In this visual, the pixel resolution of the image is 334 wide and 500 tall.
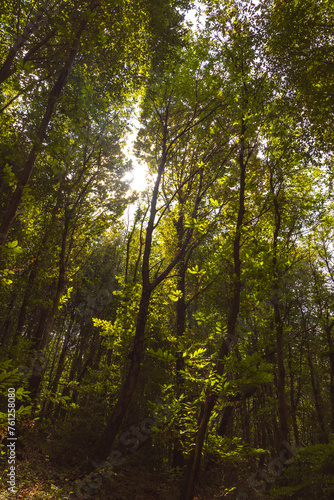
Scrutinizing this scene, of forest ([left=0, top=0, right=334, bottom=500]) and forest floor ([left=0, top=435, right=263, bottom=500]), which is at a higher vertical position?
forest ([left=0, top=0, right=334, bottom=500])

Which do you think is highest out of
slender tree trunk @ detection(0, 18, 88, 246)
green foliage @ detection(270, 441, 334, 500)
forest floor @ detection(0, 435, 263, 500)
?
slender tree trunk @ detection(0, 18, 88, 246)

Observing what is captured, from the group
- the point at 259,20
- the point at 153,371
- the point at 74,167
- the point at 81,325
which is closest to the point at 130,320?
the point at 153,371

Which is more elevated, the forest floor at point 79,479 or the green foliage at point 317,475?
the green foliage at point 317,475

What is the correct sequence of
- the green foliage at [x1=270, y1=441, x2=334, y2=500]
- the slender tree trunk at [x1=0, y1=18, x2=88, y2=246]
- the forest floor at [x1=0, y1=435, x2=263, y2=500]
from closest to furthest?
the slender tree trunk at [x1=0, y1=18, x2=88, y2=246]
the green foliage at [x1=270, y1=441, x2=334, y2=500]
the forest floor at [x1=0, y1=435, x2=263, y2=500]

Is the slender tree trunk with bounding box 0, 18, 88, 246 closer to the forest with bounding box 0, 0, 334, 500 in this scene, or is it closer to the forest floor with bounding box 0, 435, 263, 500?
the forest with bounding box 0, 0, 334, 500

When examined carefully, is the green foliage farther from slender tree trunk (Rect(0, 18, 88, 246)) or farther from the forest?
slender tree trunk (Rect(0, 18, 88, 246))

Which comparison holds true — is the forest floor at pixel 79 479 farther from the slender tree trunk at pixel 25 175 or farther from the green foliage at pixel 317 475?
the slender tree trunk at pixel 25 175

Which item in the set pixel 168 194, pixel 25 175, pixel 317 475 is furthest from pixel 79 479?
pixel 168 194

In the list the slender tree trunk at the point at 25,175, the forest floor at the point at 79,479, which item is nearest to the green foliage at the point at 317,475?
the forest floor at the point at 79,479

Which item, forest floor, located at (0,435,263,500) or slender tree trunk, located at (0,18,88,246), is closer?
slender tree trunk, located at (0,18,88,246)

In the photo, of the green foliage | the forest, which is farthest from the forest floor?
the green foliage

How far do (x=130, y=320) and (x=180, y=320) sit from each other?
223 centimetres

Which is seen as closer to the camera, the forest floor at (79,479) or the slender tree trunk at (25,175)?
the slender tree trunk at (25,175)

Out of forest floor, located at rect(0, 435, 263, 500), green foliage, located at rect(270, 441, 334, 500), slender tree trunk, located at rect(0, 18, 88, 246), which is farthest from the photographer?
forest floor, located at rect(0, 435, 263, 500)
